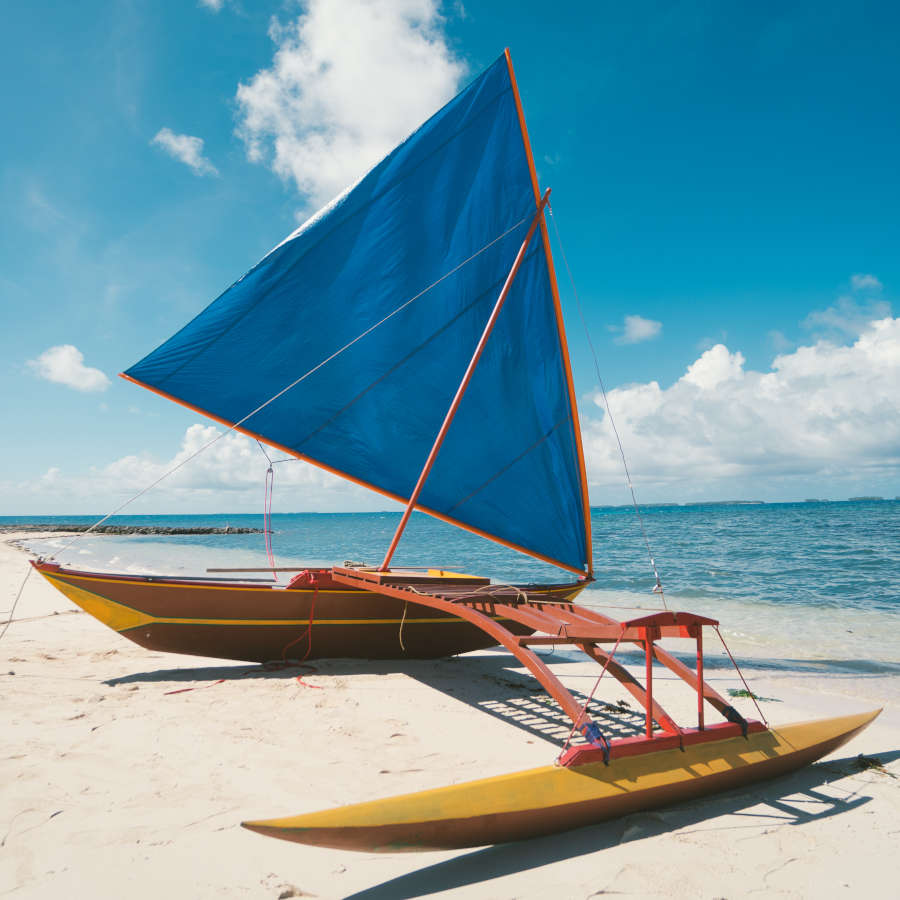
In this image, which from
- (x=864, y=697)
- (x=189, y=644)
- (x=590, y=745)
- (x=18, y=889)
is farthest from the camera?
(x=864, y=697)

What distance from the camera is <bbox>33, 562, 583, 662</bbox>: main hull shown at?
676 cm

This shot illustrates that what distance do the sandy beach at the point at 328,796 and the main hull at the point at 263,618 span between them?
1.45ft

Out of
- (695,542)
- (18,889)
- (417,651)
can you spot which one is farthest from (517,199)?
(695,542)

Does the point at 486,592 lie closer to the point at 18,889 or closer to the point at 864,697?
the point at 18,889

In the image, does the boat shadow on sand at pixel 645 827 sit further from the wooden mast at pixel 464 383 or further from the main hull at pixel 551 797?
the wooden mast at pixel 464 383

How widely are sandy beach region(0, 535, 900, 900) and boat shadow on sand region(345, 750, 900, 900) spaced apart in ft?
0.04

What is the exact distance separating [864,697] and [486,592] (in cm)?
554

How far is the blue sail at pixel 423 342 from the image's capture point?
7.80m

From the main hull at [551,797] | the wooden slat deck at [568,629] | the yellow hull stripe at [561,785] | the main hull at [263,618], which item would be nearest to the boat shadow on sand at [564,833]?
the main hull at [551,797]

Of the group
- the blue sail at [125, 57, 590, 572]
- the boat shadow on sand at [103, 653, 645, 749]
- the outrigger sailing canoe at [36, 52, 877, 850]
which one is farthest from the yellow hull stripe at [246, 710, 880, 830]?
the blue sail at [125, 57, 590, 572]

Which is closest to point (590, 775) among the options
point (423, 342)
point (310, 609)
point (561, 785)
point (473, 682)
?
point (561, 785)

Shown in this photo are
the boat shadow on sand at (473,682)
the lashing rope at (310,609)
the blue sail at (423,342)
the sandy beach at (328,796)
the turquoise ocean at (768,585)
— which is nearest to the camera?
the sandy beach at (328,796)

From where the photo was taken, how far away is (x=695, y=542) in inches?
1480

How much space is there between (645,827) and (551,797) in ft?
2.62
